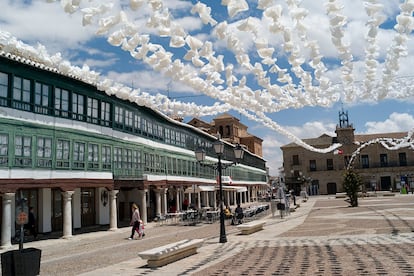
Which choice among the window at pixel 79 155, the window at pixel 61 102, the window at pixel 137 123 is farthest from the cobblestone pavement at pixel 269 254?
the window at pixel 137 123

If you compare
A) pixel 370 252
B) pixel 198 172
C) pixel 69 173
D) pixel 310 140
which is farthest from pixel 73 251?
pixel 310 140

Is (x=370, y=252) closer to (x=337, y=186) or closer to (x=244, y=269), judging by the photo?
(x=244, y=269)

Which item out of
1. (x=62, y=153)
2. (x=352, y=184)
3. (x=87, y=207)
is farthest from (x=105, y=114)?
(x=352, y=184)

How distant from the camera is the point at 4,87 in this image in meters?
19.4

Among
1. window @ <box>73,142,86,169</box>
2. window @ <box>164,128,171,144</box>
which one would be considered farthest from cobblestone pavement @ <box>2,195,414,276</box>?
window @ <box>164,128,171,144</box>

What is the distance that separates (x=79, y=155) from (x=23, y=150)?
387 centimetres

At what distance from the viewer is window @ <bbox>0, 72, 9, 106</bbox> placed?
19.2 metres

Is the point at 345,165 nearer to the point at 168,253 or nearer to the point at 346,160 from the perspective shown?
the point at 346,160

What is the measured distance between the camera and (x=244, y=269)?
1104 centimetres

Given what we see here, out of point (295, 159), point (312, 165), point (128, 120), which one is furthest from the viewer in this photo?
point (295, 159)

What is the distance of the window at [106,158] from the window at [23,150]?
5.81 meters

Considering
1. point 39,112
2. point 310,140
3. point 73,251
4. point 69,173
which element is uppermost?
point 310,140

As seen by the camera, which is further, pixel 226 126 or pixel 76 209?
pixel 226 126

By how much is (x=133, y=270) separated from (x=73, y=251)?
653 centimetres
